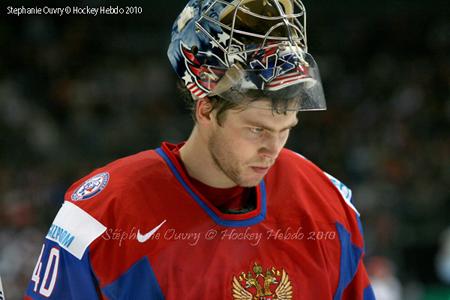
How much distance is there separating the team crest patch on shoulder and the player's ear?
31 centimetres

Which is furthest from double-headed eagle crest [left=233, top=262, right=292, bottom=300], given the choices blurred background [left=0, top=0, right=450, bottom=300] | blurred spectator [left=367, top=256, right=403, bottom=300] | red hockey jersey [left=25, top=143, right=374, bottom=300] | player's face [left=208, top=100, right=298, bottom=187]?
blurred spectator [left=367, top=256, right=403, bottom=300]

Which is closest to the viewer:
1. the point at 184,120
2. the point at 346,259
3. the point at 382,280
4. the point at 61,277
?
the point at 61,277

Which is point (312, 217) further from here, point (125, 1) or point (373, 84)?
point (373, 84)

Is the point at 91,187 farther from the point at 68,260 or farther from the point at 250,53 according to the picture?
the point at 250,53

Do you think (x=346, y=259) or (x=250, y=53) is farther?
(x=346, y=259)

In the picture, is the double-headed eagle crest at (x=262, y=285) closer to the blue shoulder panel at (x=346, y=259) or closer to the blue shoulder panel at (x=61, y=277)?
the blue shoulder panel at (x=346, y=259)

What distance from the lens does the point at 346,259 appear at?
7.50 ft

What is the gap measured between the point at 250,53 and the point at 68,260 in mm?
717

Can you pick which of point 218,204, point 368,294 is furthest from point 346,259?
point 218,204

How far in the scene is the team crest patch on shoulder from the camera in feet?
7.23

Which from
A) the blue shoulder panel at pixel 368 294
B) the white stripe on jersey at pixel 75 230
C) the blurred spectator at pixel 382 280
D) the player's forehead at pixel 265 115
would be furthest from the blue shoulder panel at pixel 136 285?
the blurred spectator at pixel 382 280

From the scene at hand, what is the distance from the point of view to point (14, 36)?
7.49 m

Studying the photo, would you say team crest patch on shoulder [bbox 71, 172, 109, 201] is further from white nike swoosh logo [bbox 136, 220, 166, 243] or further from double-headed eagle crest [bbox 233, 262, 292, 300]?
double-headed eagle crest [bbox 233, 262, 292, 300]

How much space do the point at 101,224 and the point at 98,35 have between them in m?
6.07
